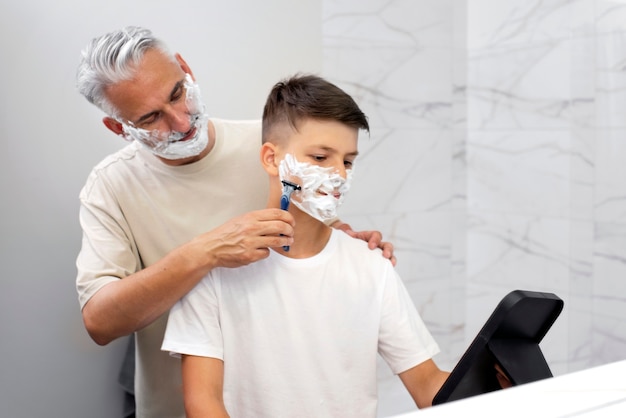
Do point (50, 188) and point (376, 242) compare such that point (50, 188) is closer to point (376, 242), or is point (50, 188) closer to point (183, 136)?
point (183, 136)

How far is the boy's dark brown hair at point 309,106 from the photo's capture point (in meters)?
1.11

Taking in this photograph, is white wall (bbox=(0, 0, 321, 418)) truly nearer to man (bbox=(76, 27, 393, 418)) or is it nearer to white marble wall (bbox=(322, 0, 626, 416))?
man (bbox=(76, 27, 393, 418))

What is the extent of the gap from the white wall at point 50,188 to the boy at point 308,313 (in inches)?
29.0

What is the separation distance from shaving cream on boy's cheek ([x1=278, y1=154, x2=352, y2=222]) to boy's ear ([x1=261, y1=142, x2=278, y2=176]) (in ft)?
0.11

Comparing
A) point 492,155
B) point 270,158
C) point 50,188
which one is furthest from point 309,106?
point 492,155

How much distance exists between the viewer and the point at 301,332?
3.61 feet

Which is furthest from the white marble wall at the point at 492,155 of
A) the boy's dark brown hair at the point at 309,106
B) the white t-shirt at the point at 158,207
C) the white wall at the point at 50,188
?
the boy's dark brown hair at the point at 309,106

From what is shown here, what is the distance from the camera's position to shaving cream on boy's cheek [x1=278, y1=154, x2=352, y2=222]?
1.08 m

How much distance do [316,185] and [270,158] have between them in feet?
0.39

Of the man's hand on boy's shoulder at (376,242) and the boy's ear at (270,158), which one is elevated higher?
the boy's ear at (270,158)

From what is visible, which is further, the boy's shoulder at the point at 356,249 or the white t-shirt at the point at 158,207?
the white t-shirt at the point at 158,207

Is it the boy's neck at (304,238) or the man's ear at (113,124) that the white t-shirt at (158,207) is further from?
the boy's neck at (304,238)

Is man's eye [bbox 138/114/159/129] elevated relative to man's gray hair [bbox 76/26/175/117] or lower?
lower

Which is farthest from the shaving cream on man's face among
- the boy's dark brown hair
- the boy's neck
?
the boy's neck
